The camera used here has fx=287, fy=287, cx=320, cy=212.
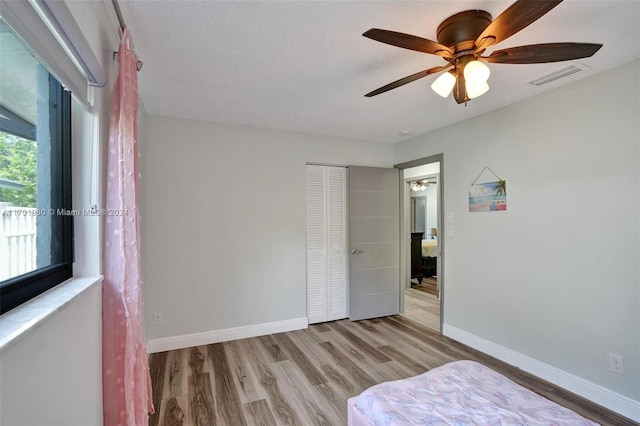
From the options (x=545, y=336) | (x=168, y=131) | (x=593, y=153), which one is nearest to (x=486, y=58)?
(x=593, y=153)

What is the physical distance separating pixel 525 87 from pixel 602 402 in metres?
2.47

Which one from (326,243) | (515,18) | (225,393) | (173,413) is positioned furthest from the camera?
(326,243)

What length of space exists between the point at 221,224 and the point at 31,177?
2262mm

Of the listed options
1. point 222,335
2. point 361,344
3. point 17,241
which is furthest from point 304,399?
point 17,241

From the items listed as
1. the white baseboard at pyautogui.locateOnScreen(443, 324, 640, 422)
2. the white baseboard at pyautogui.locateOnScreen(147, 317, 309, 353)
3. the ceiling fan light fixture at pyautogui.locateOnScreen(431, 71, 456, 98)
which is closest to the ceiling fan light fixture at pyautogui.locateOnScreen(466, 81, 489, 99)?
the ceiling fan light fixture at pyautogui.locateOnScreen(431, 71, 456, 98)

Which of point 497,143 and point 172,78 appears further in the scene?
point 497,143

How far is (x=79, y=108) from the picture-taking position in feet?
4.30

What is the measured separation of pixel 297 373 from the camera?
2562 millimetres

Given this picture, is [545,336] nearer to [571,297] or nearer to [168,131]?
[571,297]

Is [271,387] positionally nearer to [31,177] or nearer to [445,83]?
[31,177]

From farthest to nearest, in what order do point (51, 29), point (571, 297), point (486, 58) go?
point (571, 297) → point (486, 58) → point (51, 29)

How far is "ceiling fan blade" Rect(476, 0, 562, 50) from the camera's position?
1104 mm

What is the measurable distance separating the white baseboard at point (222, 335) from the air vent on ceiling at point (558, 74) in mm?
3340

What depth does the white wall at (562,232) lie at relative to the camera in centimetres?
202
